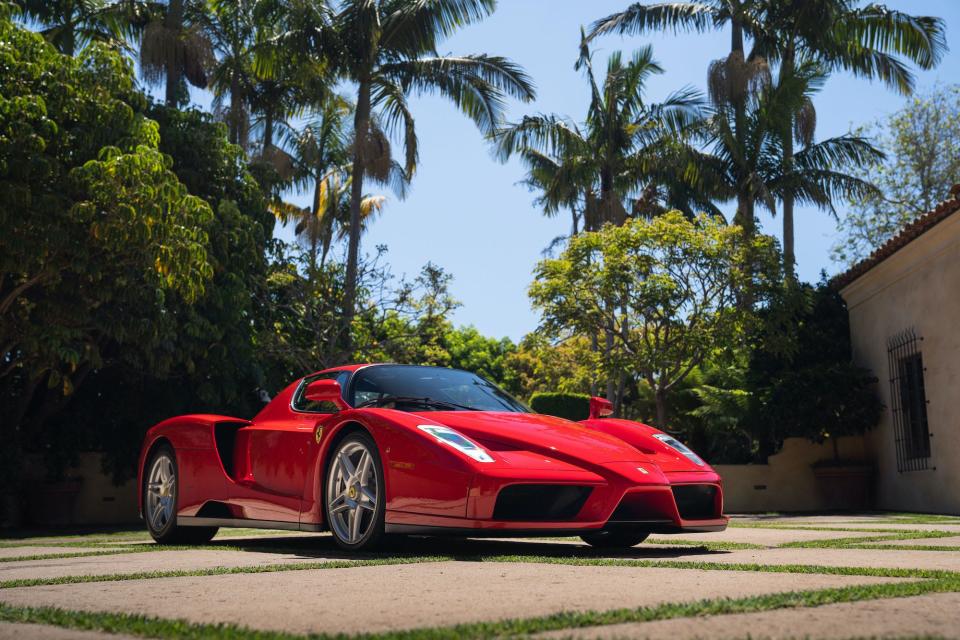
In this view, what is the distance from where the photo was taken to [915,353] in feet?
50.9

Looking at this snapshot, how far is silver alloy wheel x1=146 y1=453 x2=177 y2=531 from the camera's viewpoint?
25.8 feet

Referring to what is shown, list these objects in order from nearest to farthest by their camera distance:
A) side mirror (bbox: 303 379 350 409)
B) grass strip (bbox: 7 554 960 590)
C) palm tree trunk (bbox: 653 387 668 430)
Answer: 1. grass strip (bbox: 7 554 960 590)
2. side mirror (bbox: 303 379 350 409)
3. palm tree trunk (bbox: 653 387 668 430)

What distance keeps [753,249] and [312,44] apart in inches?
431

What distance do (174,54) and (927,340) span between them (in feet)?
53.2

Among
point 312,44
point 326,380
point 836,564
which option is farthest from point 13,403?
point 836,564

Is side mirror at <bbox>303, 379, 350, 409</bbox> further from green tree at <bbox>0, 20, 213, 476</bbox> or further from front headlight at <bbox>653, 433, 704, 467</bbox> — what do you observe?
green tree at <bbox>0, 20, 213, 476</bbox>

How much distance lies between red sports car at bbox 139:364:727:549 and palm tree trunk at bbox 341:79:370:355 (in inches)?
544

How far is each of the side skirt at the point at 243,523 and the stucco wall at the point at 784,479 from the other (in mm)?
13030

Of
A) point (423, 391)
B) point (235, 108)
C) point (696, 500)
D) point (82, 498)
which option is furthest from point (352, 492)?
point (235, 108)

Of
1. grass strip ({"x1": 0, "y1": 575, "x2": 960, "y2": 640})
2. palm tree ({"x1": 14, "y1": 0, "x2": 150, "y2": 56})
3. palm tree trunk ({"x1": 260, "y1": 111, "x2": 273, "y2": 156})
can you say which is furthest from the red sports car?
palm tree trunk ({"x1": 260, "y1": 111, "x2": 273, "y2": 156})

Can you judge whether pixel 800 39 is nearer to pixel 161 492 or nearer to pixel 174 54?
pixel 174 54

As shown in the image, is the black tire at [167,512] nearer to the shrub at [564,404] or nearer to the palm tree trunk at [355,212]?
the palm tree trunk at [355,212]

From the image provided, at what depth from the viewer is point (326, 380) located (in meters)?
6.54

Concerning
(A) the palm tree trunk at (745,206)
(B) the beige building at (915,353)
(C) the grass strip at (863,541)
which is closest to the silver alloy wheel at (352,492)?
(C) the grass strip at (863,541)
